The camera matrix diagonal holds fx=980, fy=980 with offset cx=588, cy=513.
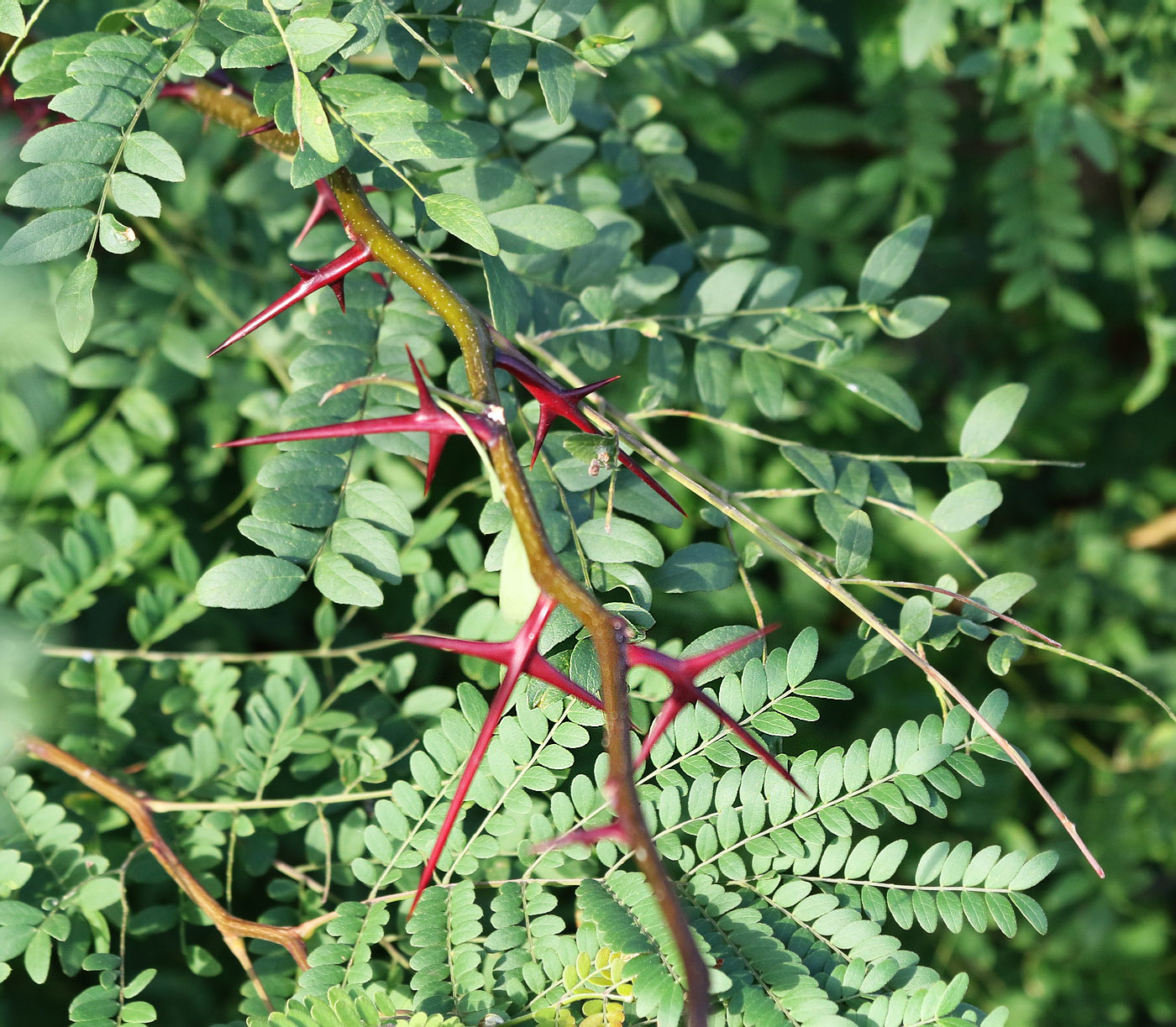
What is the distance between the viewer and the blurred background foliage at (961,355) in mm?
1169

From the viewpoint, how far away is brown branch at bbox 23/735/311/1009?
740 millimetres

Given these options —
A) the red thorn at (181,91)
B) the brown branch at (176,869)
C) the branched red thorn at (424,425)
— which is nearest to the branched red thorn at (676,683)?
the branched red thorn at (424,425)

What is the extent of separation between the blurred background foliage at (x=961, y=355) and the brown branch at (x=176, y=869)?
0.14 m

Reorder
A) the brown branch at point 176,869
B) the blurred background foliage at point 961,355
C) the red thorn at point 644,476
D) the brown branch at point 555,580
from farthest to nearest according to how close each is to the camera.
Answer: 1. the blurred background foliage at point 961,355
2. the brown branch at point 176,869
3. the red thorn at point 644,476
4. the brown branch at point 555,580

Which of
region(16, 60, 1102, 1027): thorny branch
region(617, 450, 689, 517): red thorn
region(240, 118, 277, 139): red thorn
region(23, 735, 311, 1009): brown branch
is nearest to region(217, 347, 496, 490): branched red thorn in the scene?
region(16, 60, 1102, 1027): thorny branch

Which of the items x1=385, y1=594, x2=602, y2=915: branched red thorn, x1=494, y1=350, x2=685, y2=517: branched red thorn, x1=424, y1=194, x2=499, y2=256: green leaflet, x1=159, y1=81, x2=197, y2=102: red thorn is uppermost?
x1=159, y1=81, x2=197, y2=102: red thorn

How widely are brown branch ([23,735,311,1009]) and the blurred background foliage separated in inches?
5.4

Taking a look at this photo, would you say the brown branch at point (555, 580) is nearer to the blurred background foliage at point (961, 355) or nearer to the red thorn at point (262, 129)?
the red thorn at point (262, 129)

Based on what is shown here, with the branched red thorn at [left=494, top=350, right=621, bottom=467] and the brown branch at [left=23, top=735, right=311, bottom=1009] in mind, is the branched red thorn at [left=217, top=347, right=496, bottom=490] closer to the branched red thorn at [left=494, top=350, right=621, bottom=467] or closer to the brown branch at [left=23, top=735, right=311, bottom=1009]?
the branched red thorn at [left=494, top=350, right=621, bottom=467]

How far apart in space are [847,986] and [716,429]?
99cm

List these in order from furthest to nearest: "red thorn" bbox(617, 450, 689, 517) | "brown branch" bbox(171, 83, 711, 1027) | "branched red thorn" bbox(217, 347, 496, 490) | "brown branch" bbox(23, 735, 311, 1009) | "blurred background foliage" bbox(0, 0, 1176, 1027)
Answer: "blurred background foliage" bbox(0, 0, 1176, 1027) → "brown branch" bbox(23, 735, 311, 1009) → "red thorn" bbox(617, 450, 689, 517) → "branched red thorn" bbox(217, 347, 496, 490) → "brown branch" bbox(171, 83, 711, 1027)

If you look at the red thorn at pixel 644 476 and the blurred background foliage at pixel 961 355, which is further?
the blurred background foliage at pixel 961 355

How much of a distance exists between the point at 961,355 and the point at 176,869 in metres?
1.71

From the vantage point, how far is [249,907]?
3.89 ft
